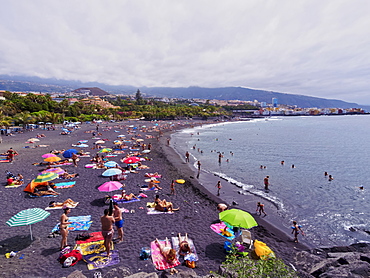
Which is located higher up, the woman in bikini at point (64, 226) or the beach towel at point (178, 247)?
the woman in bikini at point (64, 226)

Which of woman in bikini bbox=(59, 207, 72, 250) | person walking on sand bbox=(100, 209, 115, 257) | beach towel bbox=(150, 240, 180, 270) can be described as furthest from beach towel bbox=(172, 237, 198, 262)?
woman in bikini bbox=(59, 207, 72, 250)

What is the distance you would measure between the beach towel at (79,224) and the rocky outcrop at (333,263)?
8.40 meters

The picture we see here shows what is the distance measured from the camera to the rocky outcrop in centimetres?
691

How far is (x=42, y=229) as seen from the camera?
8594 millimetres

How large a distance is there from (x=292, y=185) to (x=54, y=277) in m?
19.2

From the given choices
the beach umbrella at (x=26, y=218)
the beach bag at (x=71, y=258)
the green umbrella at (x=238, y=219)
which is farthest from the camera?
the green umbrella at (x=238, y=219)

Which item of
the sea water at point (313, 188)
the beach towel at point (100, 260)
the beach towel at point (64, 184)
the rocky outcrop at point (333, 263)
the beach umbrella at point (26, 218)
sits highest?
the beach umbrella at point (26, 218)

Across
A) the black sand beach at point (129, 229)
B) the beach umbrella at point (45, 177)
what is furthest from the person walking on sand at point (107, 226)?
the beach umbrella at point (45, 177)

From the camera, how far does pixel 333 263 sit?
25.1 feet

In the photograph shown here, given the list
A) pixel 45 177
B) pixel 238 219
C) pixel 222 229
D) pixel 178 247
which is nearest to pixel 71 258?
pixel 178 247

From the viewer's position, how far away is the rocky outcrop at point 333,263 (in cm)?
691

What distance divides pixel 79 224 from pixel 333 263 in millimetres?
10060

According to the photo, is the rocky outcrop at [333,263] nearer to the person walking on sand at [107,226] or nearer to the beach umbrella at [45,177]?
the person walking on sand at [107,226]

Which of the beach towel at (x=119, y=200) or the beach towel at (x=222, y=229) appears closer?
the beach towel at (x=222, y=229)
